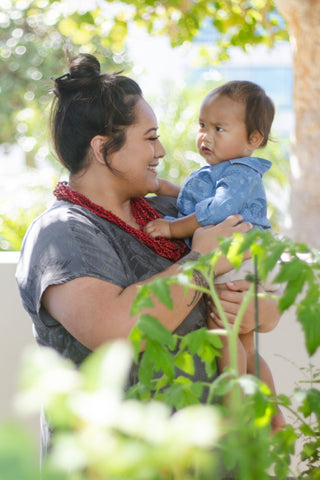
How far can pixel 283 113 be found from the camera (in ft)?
104

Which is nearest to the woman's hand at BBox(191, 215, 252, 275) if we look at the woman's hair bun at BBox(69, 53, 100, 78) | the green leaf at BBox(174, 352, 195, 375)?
the woman's hair bun at BBox(69, 53, 100, 78)

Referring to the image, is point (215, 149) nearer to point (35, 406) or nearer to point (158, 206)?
point (158, 206)

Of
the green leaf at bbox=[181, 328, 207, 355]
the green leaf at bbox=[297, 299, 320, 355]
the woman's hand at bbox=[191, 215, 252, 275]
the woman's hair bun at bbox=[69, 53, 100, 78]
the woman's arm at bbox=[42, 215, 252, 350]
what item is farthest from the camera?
the woman's hair bun at bbox=[69, 53, 100, 78]

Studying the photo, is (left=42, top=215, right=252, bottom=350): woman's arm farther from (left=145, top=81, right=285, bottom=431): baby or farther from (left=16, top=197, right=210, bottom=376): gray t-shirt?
(left=145, top=81, right=285, bottom=431): baby

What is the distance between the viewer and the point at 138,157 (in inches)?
72.7

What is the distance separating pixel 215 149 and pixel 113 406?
1.85m

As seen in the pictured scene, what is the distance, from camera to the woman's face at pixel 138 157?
184 centimetres

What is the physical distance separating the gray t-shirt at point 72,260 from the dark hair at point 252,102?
657 millimetres

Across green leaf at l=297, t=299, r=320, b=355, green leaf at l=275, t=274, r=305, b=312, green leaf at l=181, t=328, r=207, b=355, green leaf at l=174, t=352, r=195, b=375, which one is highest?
green leaf at l=275, t=274, r=305, b=312

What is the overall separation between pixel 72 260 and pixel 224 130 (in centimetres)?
86

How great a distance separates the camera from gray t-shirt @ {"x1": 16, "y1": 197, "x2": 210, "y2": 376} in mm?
1532

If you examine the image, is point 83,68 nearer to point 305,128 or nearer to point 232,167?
point 232,167

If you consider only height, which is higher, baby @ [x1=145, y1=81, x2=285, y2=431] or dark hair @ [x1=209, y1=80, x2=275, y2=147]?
dark hair @ [x1=209, y1=80, x2=275, y2=147]

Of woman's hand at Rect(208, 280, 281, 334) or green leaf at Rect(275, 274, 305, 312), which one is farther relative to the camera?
woman's hand at Rect(208, 280, 281, 334)
